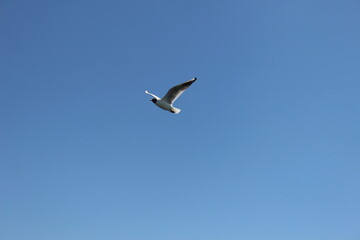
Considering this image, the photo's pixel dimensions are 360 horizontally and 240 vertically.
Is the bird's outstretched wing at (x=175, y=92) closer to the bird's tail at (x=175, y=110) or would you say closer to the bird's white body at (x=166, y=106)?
the bird's white body at (x=166, y=106)

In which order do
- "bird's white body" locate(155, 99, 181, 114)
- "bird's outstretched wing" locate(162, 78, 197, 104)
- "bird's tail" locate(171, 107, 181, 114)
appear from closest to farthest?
1. "bird's outstretched wing" locate(162, 78, 197, 104)
2. "bird's white body" locate(155, 99, 181, 114)
3. "bird's tail" locate(171, 107, 181, 114)

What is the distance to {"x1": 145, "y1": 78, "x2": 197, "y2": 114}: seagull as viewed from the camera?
16.2 metres

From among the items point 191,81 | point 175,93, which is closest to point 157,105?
point 175,93

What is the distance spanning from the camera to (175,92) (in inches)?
655

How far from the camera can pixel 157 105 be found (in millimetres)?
17891

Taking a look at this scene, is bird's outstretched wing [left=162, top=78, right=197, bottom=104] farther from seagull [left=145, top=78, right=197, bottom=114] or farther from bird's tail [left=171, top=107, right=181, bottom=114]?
bird's tail [left=171, top=107, right=181, bottom=114]

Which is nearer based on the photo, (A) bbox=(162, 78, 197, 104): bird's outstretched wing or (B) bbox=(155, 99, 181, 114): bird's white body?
(A) bbox=(162, 78, 197, 104): bird's outstretched wing

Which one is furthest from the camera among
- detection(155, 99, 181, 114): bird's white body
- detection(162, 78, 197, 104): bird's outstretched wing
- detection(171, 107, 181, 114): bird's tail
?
detection(171, 107, 181, 114): bird's tail

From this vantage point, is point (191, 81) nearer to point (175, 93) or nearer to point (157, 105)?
point (175, 93)

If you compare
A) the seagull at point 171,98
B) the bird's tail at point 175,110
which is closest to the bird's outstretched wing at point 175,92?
the seagull at point 171,98

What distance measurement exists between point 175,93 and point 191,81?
124 cm

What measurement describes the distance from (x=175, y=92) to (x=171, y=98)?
1.79 feet

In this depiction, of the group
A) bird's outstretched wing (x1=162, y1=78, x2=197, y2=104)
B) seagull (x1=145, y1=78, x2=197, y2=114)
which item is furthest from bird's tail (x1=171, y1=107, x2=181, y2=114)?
bird's outstretched wing (x1=162, y1=78, x2=197, y2=104)

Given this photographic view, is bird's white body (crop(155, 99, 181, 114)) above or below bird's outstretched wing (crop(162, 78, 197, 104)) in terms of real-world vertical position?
below
